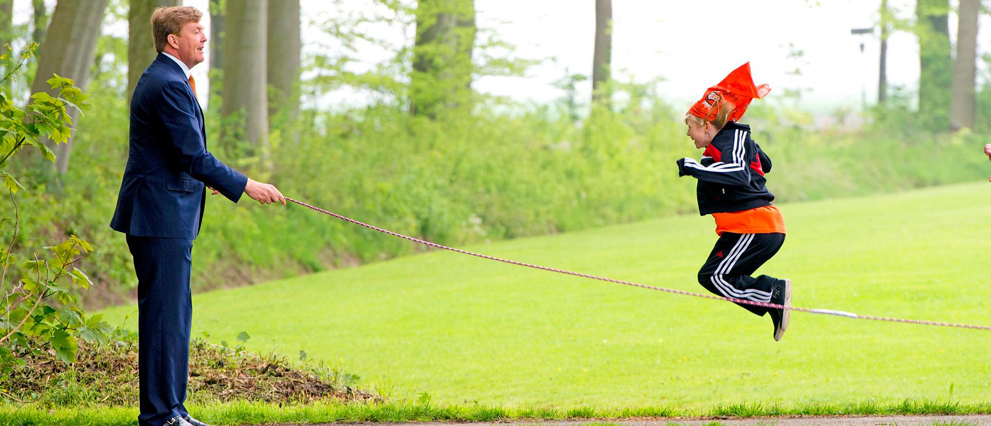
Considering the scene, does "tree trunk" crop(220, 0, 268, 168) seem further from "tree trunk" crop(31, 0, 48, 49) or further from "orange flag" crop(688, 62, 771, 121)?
"orange flag" crop(688, 62, 771, 121)

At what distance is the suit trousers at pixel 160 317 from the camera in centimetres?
518

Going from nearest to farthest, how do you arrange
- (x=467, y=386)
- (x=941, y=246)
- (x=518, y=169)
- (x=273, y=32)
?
(x=467, y=386) → (x=941, y=246) → (x=273, y=32) → (x=518, y=169)

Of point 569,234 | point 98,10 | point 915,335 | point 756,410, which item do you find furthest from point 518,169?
point 756,410

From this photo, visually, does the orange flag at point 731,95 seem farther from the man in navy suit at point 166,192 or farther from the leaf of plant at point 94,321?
the leaf of plant at point 94,321

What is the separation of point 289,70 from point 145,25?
646 centimetres

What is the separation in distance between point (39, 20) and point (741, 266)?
1971cm

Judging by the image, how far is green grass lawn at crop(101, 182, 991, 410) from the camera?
9141 millimetres

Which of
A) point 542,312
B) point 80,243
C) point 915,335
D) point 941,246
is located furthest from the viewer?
point 941,246

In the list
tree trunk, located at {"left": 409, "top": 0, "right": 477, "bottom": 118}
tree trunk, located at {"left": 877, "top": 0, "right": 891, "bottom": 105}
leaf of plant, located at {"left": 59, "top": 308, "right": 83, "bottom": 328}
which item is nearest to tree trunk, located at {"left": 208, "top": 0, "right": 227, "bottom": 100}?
tree trunk, located at {"left": 409, "top": 0, "right": 477, "bottom": 118}

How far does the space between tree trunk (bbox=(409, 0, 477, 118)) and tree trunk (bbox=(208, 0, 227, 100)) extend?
4.73 m

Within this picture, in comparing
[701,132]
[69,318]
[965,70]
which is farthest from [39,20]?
[965,70]

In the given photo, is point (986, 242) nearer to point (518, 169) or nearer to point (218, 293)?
point (518, 169)

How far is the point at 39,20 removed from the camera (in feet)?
71.8

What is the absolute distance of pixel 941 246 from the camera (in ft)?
56.8
